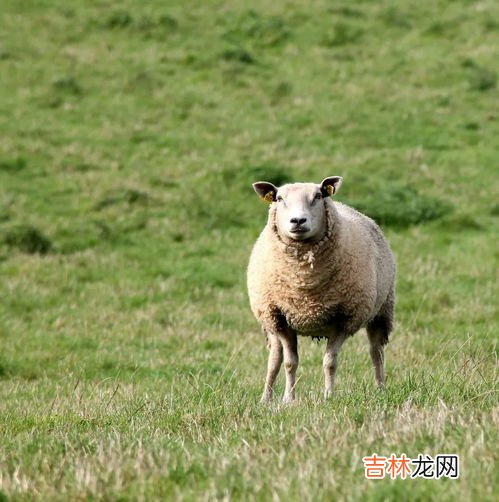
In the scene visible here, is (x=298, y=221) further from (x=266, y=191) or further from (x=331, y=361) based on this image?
(x=331, y=361)

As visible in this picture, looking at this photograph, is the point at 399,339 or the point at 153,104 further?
the point at 153,104

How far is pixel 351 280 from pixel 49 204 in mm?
10192

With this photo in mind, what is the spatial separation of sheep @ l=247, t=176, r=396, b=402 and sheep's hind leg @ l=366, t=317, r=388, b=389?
0.77 meters

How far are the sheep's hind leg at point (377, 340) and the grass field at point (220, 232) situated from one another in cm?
26

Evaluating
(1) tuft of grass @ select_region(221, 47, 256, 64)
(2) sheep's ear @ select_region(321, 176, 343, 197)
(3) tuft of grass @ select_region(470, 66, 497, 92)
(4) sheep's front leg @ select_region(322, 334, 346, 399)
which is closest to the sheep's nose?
(2) sheep's ear @ select_region(321, 176, 343, 197)

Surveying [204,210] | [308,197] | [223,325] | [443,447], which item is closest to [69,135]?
[204,210]

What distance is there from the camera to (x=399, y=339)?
947 cm

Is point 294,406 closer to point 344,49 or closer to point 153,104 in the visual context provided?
point 153,104

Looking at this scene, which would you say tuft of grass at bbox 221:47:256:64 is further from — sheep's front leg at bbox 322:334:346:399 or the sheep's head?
sheep's front leg at bbox 322:334:346:399

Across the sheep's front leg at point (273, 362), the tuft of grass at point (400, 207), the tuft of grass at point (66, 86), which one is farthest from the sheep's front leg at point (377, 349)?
the tuft of grass at point (66, 86)

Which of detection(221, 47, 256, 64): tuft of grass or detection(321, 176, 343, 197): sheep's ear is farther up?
detection(321, 176, 343, 197): sheep's ear

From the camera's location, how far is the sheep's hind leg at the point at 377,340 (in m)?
7.36

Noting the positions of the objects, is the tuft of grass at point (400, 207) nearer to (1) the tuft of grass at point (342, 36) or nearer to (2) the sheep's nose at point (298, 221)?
(2) the sheep's nose at point (298, 221)

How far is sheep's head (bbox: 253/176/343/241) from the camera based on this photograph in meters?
6.06
